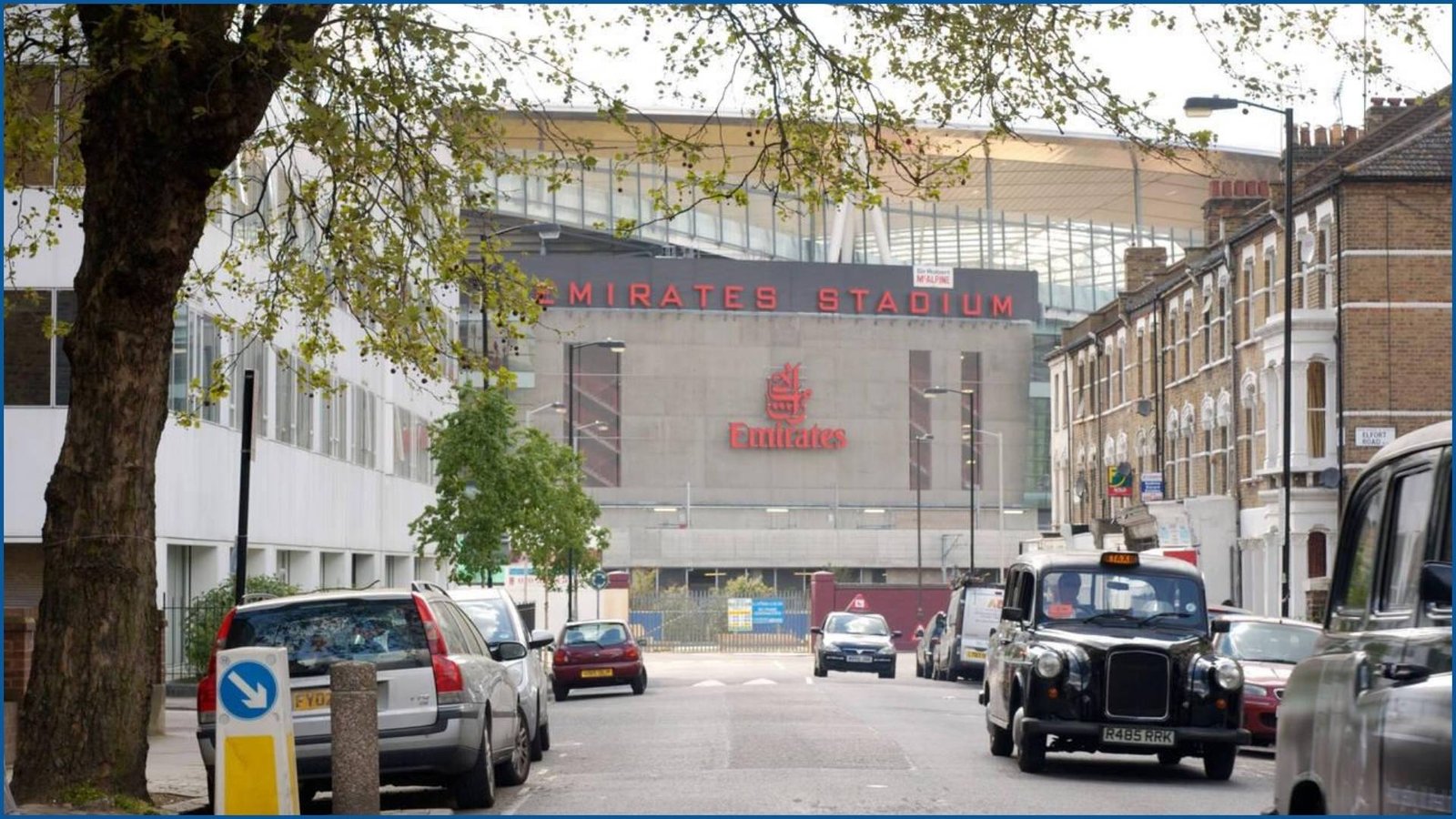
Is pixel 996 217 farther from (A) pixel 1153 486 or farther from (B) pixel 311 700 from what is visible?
(B) pixel 311 700

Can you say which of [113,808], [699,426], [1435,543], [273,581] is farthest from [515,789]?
[699,426]

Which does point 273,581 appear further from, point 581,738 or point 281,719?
point 281,719

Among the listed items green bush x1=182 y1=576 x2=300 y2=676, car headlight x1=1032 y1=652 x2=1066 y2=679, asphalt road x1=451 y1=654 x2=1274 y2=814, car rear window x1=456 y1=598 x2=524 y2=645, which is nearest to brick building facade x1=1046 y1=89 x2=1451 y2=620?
asphalt road x1=451 y1=654 x2=1274 y2=814

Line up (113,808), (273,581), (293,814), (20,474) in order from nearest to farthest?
(293,814) < (113,808) < (20,474) < (273,581)

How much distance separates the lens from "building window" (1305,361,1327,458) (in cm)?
4612

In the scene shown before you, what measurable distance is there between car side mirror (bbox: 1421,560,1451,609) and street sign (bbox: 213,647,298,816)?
8.51m

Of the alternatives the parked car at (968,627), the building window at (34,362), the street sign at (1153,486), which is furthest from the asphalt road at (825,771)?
the street sign at (1153,486)

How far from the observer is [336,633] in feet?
49.7

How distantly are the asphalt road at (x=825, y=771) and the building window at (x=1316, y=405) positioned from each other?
706 inches

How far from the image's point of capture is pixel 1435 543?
652cm

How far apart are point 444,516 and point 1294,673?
129 feet

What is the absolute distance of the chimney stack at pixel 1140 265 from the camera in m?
67.1

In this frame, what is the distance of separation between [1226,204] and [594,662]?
2537 centimetres

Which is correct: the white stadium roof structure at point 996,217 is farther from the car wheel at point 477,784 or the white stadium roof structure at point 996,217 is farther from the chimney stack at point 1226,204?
the car wheel at point 477,784
